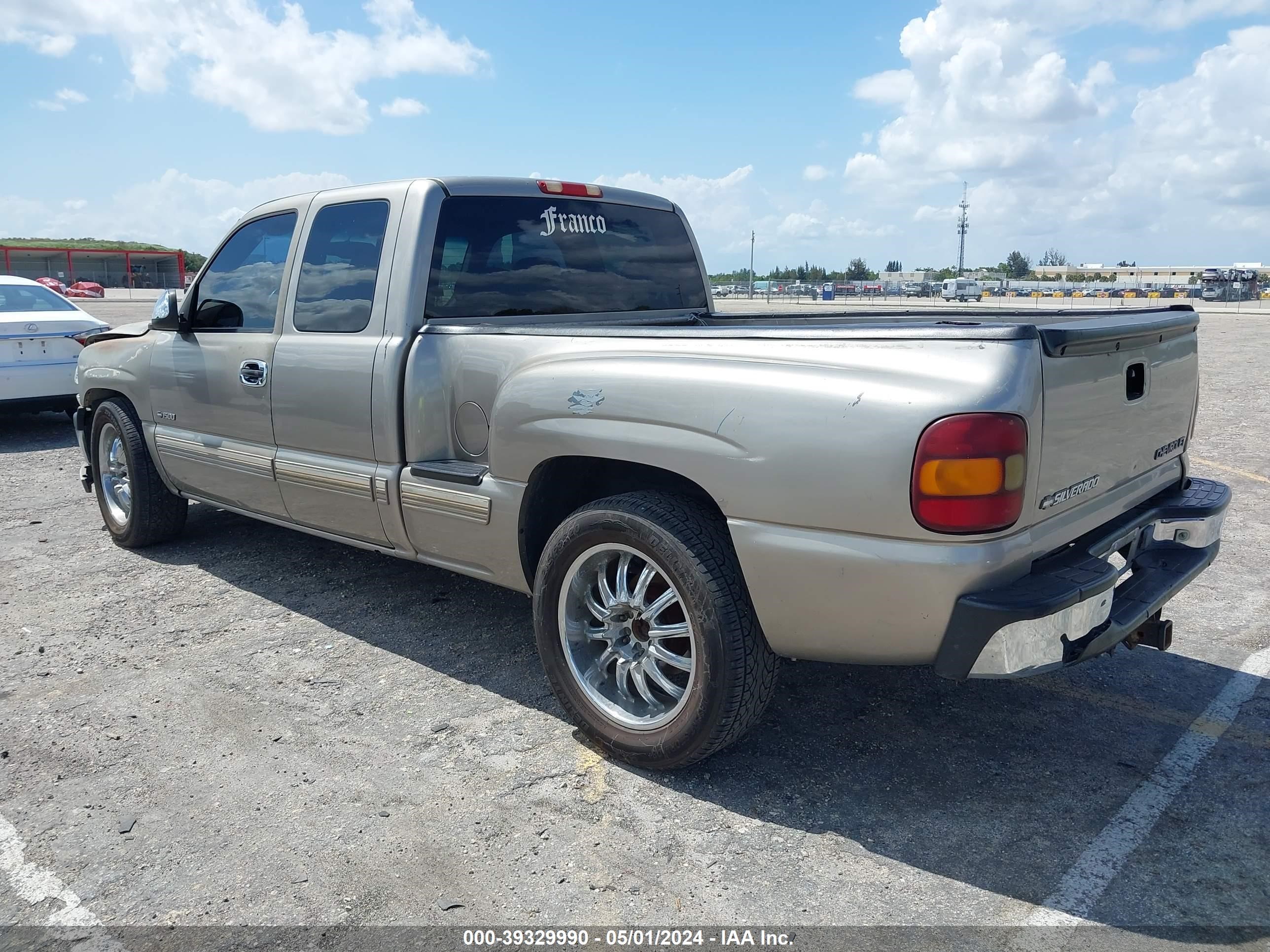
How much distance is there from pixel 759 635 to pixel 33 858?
219 centimetres

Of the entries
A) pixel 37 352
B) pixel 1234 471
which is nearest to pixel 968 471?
pixel 1234 471

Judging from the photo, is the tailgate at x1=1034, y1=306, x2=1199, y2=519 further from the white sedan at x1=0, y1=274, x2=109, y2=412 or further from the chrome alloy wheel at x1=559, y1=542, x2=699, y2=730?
the white sedan at x1=0, y1=274, x2=109, y2=412

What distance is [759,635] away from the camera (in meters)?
2.98

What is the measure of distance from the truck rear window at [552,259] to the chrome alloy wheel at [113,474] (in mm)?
2934


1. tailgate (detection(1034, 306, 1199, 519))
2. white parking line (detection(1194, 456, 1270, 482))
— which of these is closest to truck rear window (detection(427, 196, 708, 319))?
tailgate (detection(1034, 306, 1199, 519))

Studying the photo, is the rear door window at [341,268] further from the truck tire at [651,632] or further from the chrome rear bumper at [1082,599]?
the chrome rear bumper at [1082,599]

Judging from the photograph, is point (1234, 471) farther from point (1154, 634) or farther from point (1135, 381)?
point (1135, 381)

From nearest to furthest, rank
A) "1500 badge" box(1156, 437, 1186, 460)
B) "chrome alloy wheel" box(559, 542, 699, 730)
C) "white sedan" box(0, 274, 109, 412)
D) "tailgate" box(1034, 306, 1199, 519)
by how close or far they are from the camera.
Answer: "tailgate" box(1034, 306, 1199, 519), "chrome alloy wheel" box(559, 542, 699, 730), "1500 badge" box(1156, 437, 1186, 460), "white sedan" box(0, 274, 109, 412)

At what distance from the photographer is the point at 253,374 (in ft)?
14.9

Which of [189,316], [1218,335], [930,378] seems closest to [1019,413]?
[930,378]

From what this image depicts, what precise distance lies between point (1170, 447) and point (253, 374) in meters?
3.85

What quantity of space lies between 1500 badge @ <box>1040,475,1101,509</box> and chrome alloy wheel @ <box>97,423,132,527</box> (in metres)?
5.09

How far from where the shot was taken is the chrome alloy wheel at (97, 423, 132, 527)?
5828 millimetres

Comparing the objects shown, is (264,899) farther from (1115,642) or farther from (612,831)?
(1115,642)
